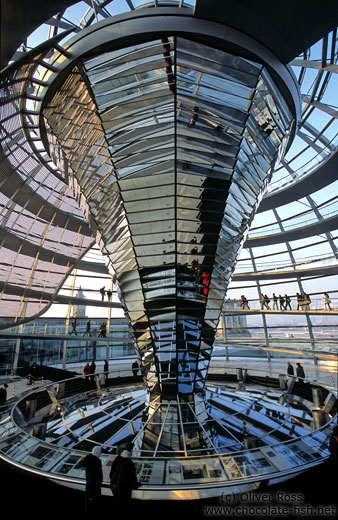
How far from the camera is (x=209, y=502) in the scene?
438cm

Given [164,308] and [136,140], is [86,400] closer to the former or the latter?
[164,308]

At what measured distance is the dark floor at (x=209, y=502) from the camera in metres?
4.06

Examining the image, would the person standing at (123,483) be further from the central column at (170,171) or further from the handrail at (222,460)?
the central column at (170,171)

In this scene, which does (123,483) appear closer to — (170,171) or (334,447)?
(334,447)

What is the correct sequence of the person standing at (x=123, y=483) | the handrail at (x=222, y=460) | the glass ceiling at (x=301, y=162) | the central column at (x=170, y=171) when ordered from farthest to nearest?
the glass ceiling at (x=301, y=162) < the central column at (x=170, y=171) < the handrail at (x=222, y=460) < the person standing at (x=123, y=483)

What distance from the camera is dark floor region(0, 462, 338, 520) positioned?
4.06 metres

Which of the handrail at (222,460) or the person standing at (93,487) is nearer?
the person standing at (93,487)

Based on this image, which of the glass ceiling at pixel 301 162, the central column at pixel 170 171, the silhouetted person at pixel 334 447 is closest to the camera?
the silhouetted person at pixel 334 447

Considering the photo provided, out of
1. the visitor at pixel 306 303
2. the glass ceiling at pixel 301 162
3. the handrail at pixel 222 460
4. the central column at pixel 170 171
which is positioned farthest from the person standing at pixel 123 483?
the visitor at pixel 306 303

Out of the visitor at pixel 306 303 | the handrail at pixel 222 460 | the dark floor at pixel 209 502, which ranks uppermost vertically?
the visitor at pixel 306 303

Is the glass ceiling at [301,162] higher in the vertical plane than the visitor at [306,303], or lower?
higher

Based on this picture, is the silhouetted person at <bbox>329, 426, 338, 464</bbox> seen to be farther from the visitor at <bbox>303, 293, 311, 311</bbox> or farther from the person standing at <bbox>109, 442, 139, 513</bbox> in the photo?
the visitor at <bbox>303, 293, 311, 311</bbox>

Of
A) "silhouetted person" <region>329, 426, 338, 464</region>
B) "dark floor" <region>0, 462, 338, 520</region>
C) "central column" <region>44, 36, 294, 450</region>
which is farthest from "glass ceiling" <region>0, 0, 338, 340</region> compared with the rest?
"silhouetted person" <region>329, 426, 338, 464</region>

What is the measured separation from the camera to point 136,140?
8891 millimetres
